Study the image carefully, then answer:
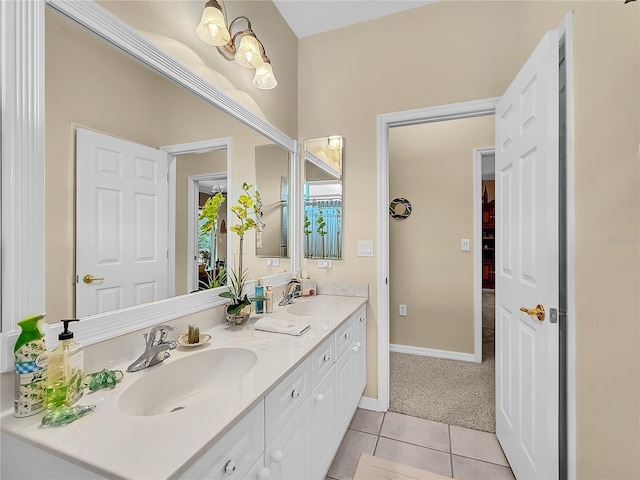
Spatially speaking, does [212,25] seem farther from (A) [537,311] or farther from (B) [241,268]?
(A) [537,311]

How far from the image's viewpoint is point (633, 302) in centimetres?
91

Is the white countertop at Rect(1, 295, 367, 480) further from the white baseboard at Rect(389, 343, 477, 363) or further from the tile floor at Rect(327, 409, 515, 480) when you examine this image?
the white baseboard at Rect(389, 343, 477, 363)

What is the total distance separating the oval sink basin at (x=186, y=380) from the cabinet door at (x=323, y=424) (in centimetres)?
36

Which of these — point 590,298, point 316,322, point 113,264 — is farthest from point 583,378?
point 113,264

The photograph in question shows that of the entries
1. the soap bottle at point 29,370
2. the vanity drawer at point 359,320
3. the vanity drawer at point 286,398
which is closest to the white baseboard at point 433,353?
the vanity drawer at point 359,320

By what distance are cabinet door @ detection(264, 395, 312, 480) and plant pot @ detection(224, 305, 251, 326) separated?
0.50 meters

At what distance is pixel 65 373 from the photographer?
31.3 inches

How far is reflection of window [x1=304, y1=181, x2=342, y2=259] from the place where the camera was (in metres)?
2.31

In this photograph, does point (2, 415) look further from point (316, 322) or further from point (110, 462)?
point (316, 322)

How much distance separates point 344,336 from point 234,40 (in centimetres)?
172

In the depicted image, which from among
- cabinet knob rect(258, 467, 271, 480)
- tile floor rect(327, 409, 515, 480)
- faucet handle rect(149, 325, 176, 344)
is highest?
faucet handle rect(149, 325, 176, 344)

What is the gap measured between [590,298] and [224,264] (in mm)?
1595

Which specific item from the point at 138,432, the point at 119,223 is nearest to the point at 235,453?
the point at 138,432

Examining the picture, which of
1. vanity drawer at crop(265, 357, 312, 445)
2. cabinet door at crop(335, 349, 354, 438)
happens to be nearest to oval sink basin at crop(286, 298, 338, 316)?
cabinet door at crop(335, 349, 354, 438)
